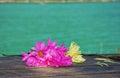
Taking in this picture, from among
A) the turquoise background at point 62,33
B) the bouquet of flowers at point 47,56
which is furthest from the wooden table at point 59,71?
the turquoise background at point 62,33

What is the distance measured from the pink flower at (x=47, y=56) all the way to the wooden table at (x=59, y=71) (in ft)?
Answer: 0.12

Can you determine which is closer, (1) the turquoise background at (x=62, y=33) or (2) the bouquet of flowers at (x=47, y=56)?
(2) the bouquet of flowers at (x=47, y=56)

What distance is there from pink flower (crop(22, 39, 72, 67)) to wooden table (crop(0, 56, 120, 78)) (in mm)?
36

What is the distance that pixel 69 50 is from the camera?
7.46 ft

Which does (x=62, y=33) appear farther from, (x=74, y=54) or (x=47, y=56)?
(x=47, y=56)

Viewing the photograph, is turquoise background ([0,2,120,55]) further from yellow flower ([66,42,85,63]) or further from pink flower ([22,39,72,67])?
pink flower ([22,39,72,67])

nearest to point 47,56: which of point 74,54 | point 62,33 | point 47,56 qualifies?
point 47,56

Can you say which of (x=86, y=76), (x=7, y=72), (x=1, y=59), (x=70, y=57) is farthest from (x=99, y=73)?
(x=1, y=59)

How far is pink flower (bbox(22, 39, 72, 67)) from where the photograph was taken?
2068mm

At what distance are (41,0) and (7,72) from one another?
162 feet

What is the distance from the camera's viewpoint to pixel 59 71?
1.98 metres

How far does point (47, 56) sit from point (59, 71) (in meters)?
0.13

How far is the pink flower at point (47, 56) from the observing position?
2.07 meters

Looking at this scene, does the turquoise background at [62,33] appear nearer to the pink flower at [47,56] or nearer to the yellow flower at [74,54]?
the yellow flower at [74,54]
